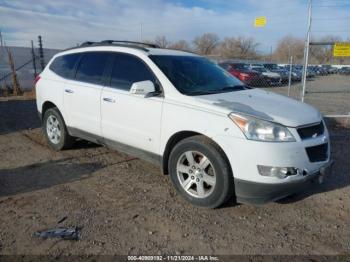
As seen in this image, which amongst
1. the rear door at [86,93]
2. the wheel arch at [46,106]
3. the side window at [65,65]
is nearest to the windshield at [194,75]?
the rear door at [86,93]

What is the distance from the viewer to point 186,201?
4.02m

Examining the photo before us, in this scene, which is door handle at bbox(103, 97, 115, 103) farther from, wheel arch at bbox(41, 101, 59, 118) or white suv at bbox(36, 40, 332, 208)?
wheel arch at bbox(41, 101, 59, 118)

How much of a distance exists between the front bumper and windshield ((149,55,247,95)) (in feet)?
4.32

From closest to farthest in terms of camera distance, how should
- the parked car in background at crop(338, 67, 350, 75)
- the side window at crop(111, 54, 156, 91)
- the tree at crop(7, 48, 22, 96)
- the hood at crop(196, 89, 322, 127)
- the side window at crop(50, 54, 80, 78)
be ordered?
the hood at crop(196, 89, 322, 127), the side window at crop(111, 54, 156, 91), the side window at crop(50, 54, 80, 78), the tree at crop(7, 48, 22, 96), the parked car in background at crop(338, 67, 350, 75)

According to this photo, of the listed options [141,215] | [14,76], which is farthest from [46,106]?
[14,76]

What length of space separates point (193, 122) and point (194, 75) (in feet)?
3.48

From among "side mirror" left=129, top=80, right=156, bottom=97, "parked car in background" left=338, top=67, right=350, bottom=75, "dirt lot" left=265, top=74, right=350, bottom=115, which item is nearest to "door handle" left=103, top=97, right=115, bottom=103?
"side mirror" left=129, top=80, right=156, bottom=97

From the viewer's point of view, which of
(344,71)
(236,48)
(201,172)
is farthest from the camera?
(236,48)

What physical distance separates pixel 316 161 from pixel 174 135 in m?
1.64

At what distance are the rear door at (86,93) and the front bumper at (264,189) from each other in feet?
8.06

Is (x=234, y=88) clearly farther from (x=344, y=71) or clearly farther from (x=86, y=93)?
(x=344, y=71)

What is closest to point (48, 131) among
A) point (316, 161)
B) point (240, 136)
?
point (240, 136)

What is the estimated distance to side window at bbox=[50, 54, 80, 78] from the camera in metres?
5.54

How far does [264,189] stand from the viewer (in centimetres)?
340
